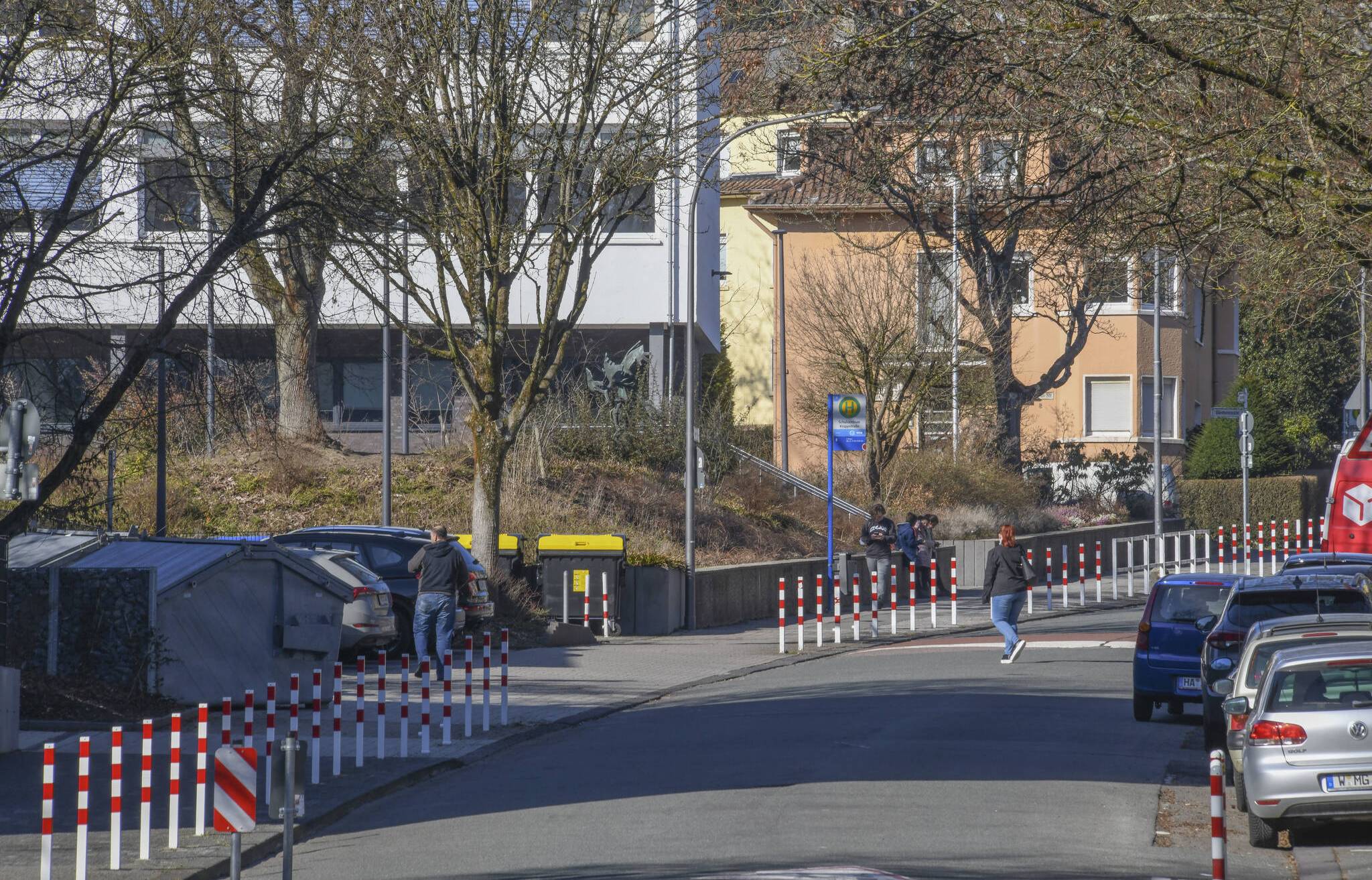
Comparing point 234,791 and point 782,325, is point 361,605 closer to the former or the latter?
point 234,791

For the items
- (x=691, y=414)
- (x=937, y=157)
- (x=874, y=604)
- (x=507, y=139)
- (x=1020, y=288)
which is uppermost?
(x=507, y=139)

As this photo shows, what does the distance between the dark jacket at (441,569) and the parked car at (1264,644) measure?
32.0 feet

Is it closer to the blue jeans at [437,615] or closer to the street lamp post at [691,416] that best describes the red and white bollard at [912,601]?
the street lamp post at [691,416]

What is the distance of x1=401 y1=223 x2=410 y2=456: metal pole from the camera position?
885 inches

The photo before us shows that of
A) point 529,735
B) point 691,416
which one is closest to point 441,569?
point 529,735

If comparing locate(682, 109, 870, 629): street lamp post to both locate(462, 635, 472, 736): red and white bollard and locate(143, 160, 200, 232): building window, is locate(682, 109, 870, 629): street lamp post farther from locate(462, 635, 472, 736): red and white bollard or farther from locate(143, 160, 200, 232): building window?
locate(462, 635, 472, 736): red and white bollard

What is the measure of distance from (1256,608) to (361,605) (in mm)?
9812

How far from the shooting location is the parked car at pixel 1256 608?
14.2 meters

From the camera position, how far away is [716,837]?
993 centimetres

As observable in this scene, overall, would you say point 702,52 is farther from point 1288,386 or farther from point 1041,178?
point 1288,386

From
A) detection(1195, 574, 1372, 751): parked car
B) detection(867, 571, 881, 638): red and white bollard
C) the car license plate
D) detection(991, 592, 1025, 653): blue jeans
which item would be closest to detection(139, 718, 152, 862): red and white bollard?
the car license plate

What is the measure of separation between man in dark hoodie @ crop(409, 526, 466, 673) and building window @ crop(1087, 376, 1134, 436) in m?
33.2

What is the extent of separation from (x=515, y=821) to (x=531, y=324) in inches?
1042

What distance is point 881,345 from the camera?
116 feet
